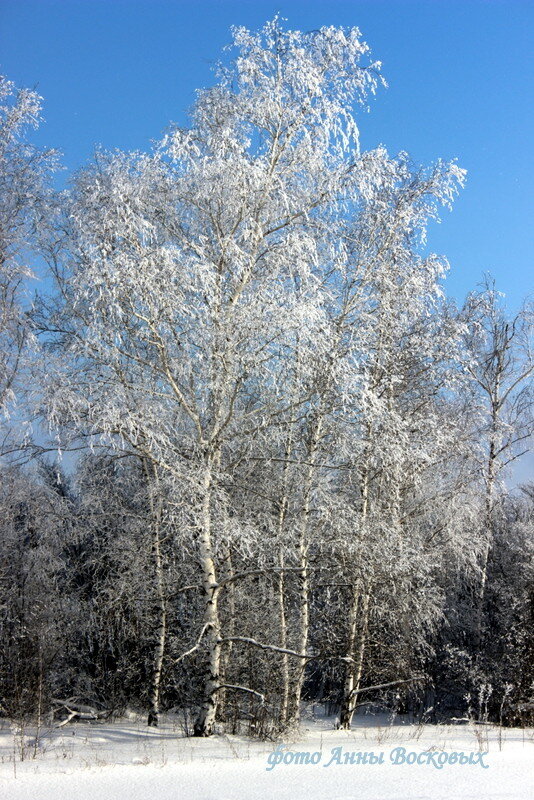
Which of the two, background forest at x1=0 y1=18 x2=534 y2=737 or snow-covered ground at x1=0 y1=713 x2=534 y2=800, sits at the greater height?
background forest at x1=0 y1=18 x2=534 y2=737

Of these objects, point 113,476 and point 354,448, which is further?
point 113,476

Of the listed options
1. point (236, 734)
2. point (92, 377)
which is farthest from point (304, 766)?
point (92, 377)

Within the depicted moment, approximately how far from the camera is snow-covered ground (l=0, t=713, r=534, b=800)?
5.61m

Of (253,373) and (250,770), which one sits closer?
(250,770)

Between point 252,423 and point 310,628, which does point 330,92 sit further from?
point 310,628

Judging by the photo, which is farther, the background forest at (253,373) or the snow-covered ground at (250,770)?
the background forest at (253,373)

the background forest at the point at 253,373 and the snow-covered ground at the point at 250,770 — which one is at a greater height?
the background forest at the point at 253,373

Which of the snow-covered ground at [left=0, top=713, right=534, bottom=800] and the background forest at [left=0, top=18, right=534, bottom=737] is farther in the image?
the background forest at [left=0, top=18, right=534, bottom=737]

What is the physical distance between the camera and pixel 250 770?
633 cm

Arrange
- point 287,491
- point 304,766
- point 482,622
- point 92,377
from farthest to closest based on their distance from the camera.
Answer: point 482,622 → point 287,491 → point 92,377 → point 304,766

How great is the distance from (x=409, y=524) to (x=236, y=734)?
16.0ft

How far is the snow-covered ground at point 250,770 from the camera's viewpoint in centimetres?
561

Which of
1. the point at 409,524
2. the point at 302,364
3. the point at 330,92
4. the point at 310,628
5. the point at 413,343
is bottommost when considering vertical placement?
the point at 310,628

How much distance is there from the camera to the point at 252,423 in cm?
867
